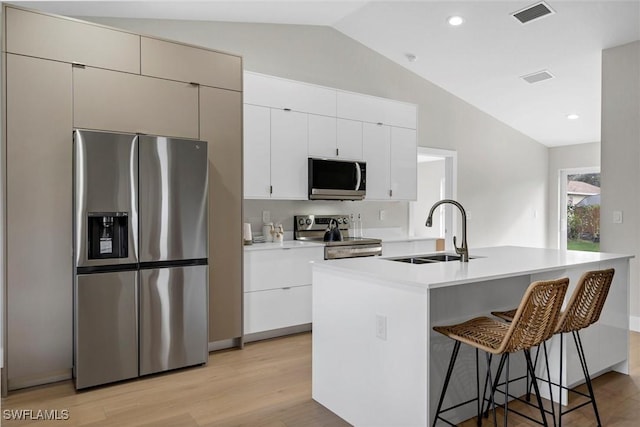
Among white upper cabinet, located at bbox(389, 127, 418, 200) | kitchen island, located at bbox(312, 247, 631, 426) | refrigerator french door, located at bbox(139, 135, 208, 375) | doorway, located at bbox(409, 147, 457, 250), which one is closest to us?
kitchen island, located at bbox(312, 247, 631, 426)

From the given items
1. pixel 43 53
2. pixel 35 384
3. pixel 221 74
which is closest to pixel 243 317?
pixel 35 384

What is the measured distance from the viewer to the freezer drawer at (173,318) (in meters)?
3.05

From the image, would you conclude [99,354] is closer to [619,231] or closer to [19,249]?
[19,249]

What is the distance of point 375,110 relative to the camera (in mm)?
4949

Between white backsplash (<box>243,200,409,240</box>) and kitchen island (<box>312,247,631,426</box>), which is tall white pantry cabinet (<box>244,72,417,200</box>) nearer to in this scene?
white backsplash (<box>243,200,409,240</box>)

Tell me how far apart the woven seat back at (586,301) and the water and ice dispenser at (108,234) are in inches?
104

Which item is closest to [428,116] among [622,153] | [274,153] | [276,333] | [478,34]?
[478,34]

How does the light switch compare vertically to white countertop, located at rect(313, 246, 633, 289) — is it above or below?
above

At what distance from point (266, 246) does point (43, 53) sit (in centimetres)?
215

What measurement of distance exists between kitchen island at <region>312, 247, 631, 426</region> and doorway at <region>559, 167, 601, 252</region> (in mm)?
4827

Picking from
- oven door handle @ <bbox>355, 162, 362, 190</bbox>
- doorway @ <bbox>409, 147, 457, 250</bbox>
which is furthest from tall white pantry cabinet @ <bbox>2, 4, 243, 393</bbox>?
doorway @ <bbox>409, 147, 457, 250</bbox>

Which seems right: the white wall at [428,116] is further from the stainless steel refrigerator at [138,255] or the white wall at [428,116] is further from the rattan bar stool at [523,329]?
the rattan bar stool at [523,329]

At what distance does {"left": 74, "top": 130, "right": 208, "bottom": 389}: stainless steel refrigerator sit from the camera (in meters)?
2.85

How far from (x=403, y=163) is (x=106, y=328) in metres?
3.59
